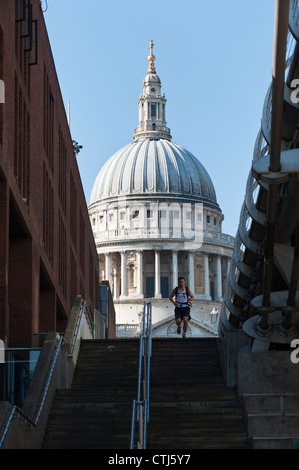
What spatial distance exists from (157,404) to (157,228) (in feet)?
370

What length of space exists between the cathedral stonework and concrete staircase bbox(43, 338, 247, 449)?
9508 cm

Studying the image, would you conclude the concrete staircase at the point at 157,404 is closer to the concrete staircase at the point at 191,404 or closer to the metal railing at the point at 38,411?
the concrete staircase at the point at 191,404

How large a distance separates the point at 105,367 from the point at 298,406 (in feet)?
18.4

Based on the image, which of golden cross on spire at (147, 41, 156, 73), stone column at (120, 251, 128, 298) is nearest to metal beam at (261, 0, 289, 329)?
stone column at (120, 251, 128, 298)

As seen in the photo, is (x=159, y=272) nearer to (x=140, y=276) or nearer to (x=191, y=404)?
(x=140, y=276)

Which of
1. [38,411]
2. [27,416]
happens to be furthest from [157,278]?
[27,416]

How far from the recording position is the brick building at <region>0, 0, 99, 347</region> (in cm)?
2209

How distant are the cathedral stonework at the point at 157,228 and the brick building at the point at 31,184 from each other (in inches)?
3357

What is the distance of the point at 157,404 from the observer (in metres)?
19.8

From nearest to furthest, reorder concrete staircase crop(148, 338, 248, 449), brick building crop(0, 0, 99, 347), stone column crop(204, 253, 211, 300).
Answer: concrete staircase crop(148, 338, 248, 449) → brick building crop(0, 0, 99, 347) → stone column crop(204, 253, 211, 300)

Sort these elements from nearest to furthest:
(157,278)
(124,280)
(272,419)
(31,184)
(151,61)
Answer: (272,419) < (31,184) < (157,278) < (124,280) < (151,61)

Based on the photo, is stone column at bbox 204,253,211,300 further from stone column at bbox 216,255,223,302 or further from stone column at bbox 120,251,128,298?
stone column at bbox 120,251,128,298

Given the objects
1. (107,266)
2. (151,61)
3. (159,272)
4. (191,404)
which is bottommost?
(191,404)

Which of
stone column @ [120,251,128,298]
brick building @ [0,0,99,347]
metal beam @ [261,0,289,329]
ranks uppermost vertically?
stone column @ [120,251,128,298]
